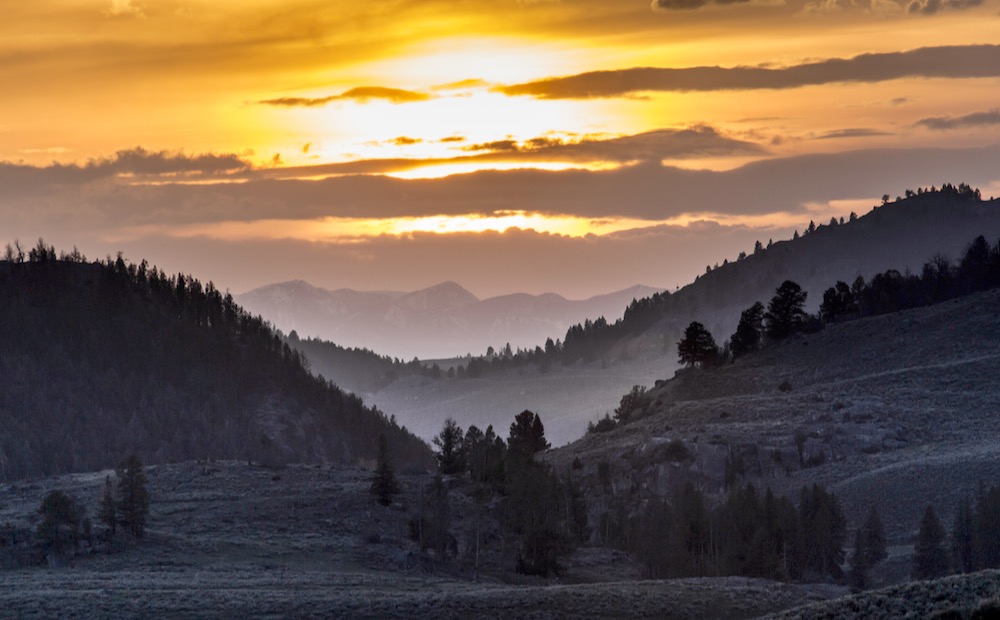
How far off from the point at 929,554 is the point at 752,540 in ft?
44.8

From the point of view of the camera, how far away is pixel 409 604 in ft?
245

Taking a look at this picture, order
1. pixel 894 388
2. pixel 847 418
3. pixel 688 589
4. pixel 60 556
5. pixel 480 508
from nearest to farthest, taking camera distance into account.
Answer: pixel 688 589 → pixel 60 556 → pixel 480 508 → pixel 847 418 → pixel 894 388

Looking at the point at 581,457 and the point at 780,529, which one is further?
the point at 581,457

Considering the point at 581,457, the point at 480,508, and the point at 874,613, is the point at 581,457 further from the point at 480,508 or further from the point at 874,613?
the point at 874,613

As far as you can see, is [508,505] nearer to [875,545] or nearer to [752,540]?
[752,540]

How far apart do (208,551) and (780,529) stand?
4525cm

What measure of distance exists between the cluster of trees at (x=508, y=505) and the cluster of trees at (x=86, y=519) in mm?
21895

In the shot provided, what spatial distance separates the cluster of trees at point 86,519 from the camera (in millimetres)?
92500

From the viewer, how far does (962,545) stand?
102938 mm

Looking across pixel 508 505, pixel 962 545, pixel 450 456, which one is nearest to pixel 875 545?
pixel 962 545

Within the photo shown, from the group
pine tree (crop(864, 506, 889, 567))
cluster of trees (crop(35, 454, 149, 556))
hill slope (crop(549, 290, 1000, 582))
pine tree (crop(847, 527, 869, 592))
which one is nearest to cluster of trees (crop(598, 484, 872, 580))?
pine tree (crop(864, 506, 889, 567))

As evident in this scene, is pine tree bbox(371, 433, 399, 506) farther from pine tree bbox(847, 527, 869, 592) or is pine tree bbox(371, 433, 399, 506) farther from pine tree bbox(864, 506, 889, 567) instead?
pine tree bbox(864, 506, 889, 567)

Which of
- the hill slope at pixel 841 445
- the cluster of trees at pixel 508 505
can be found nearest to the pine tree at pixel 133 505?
the cluster of trees at pixel 508 505

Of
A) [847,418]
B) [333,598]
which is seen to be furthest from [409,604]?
[847,418]
